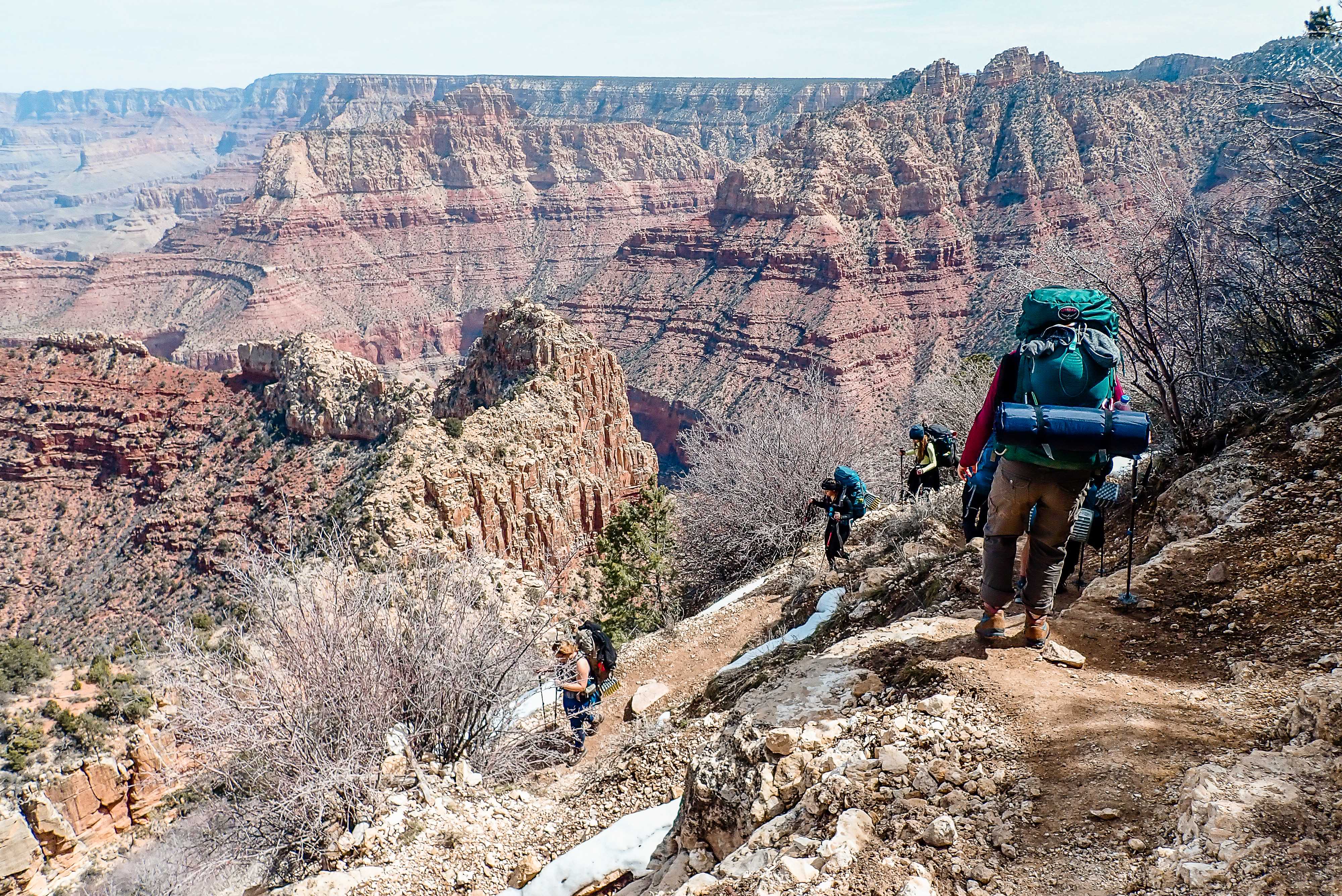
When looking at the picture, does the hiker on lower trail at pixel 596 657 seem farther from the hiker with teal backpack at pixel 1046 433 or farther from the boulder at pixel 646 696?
the hiker with teal backpack at pixel 1046 433

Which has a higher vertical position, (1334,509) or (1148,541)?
(1334,509)

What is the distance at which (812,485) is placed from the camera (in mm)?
17469

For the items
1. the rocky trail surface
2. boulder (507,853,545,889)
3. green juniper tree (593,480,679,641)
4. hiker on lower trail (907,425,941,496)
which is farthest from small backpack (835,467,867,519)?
boulder (507,853,545,889)

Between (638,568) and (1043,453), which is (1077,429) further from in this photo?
(638,568)

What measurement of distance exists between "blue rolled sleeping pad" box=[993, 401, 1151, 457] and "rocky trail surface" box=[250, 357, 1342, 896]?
3.82ft

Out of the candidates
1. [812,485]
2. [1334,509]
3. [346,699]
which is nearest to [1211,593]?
[1334,509]

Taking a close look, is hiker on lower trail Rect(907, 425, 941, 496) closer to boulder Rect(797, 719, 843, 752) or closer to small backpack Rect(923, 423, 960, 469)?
small backpack Rect(923, 423, 960, 469)

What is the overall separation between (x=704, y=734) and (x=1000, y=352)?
15.1 m

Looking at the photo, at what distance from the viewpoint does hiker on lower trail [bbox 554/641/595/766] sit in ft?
26.5

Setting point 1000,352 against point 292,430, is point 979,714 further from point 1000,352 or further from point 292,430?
point 292,430

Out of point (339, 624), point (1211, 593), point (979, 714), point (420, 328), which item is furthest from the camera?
point (420, 328)

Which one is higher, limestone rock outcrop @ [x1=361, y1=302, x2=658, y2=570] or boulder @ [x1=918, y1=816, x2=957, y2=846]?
boulder @ [x1=918, y1=816, x2=957, y2=846]

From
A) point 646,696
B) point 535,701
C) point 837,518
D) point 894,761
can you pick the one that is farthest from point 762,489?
point 894,761

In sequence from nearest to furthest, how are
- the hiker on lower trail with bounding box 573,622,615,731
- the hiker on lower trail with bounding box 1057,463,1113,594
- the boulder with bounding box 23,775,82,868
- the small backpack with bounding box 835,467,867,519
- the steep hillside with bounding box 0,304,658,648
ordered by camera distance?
the hiker on lower trail with bounding box 1057,463,1113,594 < the hiker on lower trail with bounding box 573,622,615,731 < the small backpack with bounding box 835,467,867,519 < the boulder with bounding box 23,775,82,868 < the steep hillside with bounding box 0,304,658,648
